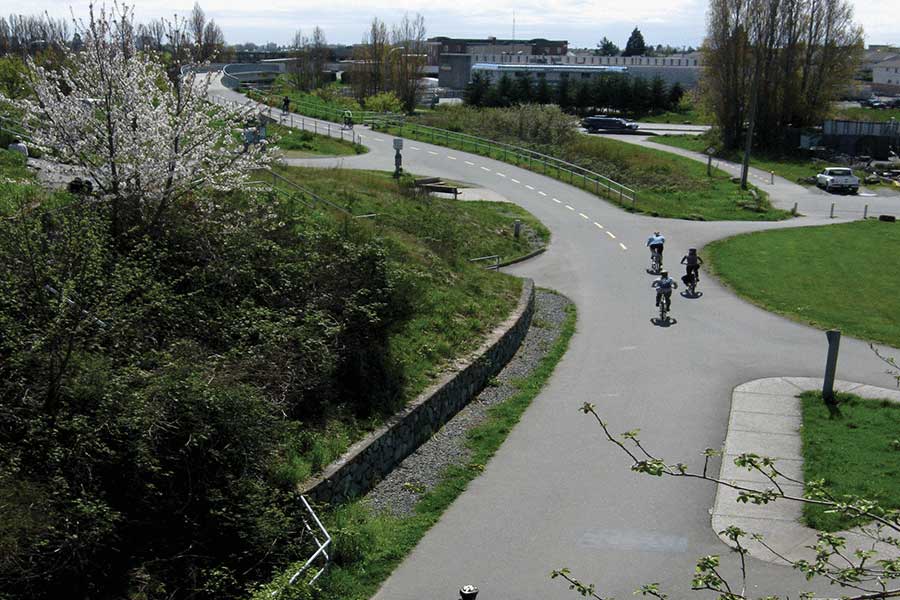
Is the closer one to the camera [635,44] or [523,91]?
[523,91]

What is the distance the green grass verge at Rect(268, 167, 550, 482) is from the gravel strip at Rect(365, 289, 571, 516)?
774 mm

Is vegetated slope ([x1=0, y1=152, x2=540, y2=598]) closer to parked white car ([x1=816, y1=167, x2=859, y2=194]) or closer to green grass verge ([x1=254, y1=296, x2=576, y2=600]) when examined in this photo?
green grass verge ([x1=254, y1=296, x2=576, y2=600])

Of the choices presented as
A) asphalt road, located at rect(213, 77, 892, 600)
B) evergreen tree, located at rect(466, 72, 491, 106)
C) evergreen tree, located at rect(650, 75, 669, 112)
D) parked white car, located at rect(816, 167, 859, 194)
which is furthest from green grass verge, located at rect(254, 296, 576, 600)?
evergreen tree, located at rect(650, 75, 669, 112)

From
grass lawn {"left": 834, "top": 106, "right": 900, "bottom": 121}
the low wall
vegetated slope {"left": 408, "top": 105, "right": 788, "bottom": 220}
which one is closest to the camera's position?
the low wall

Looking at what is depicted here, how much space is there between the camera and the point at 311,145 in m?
45.6

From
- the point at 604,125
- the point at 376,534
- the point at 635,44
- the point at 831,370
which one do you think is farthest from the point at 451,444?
the point at 635,44

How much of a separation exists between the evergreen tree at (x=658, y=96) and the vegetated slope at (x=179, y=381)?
72685mm

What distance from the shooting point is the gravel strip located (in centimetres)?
1221

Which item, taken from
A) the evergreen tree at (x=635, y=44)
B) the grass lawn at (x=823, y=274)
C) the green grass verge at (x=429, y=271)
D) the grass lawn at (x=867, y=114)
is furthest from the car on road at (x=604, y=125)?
the evergreen tree at (x=635, y=44)

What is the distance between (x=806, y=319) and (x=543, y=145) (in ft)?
110

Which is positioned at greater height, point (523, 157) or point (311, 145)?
point (311, 145)

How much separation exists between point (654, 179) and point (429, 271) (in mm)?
29333

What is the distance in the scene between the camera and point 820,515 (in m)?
11.8

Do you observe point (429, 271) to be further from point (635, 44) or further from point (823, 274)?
point (635, 44)
